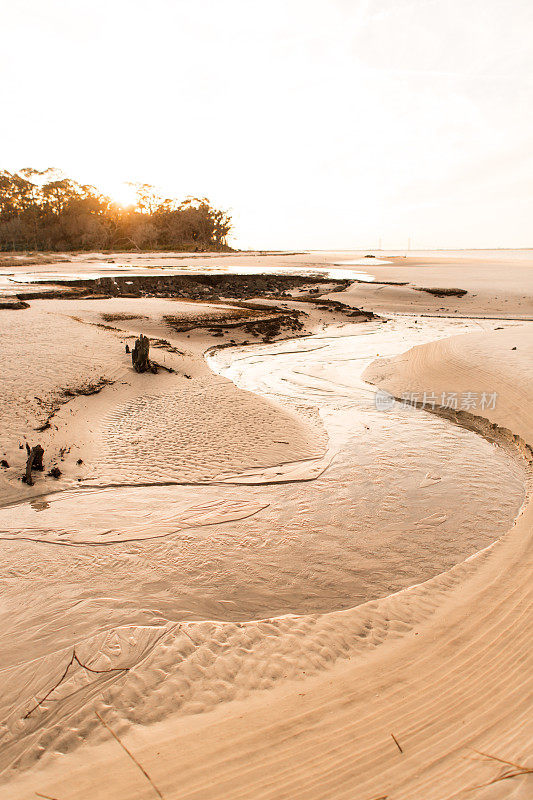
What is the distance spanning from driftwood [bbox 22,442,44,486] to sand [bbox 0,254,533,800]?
5.9 inches

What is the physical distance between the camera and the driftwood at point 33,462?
536 cm

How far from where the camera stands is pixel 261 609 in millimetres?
3590

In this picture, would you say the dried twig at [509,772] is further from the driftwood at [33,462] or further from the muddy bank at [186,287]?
the muddy bank at [186,287]

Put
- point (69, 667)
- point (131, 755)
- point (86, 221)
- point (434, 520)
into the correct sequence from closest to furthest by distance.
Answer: point (131, 755), point (69, 667), point (434, 520), point (86, 221)

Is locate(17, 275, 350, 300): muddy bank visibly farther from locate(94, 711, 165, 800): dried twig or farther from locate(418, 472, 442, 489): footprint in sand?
locate(94, 711, 165, 800): dried twig

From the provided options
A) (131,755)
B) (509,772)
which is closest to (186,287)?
(131,755)

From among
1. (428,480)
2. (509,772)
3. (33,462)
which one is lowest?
(509,772)

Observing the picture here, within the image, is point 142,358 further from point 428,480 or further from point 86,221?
point 86,221

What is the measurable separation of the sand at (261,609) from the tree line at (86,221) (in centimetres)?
6824

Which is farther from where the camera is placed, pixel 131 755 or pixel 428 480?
pixel 428 480

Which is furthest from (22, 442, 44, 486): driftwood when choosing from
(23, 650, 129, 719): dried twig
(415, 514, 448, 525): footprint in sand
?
(415, 514, 448, 525): footprint in sand

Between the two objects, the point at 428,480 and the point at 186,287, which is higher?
the point at 186,287

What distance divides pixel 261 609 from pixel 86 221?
246ft

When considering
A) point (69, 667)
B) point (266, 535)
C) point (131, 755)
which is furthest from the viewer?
point (266, 535)
